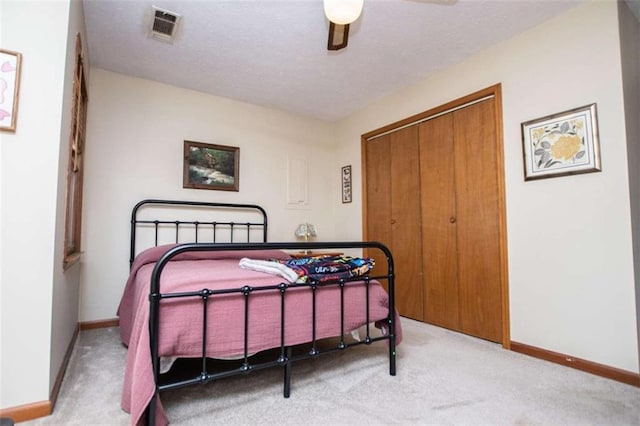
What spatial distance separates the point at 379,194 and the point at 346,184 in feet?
1.96

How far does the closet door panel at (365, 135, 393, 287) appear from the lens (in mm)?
3525

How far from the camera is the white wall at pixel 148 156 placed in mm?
2863

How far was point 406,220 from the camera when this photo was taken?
3297mm

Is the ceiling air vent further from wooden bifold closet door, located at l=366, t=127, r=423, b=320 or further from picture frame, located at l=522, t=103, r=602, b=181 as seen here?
picture frame, located at l=522, t=103, r=602, b=181

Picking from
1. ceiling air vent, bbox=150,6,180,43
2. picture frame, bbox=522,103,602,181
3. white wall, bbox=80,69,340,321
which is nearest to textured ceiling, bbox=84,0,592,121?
ceiling air vent, bbox=150,6,180,43

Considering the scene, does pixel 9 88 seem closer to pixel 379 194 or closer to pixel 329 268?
pixel 329 268

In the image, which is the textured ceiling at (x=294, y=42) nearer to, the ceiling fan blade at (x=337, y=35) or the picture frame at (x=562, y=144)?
the ceiling fan blade at (x=337, y=35)

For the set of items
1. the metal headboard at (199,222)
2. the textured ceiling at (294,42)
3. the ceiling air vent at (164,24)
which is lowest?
the metal headboard at (199,222)

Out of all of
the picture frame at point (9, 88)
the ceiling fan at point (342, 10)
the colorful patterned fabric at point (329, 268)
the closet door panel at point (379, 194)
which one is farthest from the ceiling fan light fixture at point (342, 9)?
the closet door panel at point (379, 194)

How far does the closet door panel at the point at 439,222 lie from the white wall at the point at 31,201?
8.93 feet

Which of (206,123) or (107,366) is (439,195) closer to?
(206,123)

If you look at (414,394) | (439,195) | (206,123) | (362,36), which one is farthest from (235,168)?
(414,394)

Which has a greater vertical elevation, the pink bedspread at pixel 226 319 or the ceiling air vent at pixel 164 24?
the ceiling air vent at pixel 164 24

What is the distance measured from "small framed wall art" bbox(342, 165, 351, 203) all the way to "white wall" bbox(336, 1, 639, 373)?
183 centimetres
